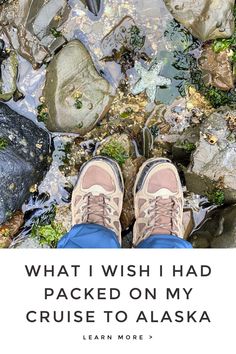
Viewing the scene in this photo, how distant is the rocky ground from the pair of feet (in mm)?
163

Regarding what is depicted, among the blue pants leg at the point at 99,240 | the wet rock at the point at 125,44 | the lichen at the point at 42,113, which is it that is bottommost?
the blue pants leg at the point at 99,240

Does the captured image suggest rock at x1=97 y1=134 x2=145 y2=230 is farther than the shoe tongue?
Yes

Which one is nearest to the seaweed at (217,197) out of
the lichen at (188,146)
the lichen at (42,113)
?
the lichen at (188,146)

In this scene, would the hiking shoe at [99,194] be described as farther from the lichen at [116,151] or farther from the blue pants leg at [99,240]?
the blue pants leg at [99,240]

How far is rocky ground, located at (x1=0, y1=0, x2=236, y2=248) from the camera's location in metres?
5.55

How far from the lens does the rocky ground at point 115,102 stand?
5555 millimetres

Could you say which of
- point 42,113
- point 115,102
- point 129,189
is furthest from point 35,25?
point 129,189

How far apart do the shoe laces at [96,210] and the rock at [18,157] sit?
55cm

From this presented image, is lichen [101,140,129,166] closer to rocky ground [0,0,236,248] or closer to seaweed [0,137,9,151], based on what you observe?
rocky ground [0,0,236,248]

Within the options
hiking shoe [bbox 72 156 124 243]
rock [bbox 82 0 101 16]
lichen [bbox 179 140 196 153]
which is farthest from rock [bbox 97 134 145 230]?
rock [bbox 82 0 101 16]

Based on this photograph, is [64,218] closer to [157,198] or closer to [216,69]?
[157,198]

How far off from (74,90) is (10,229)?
1491 millimetres
